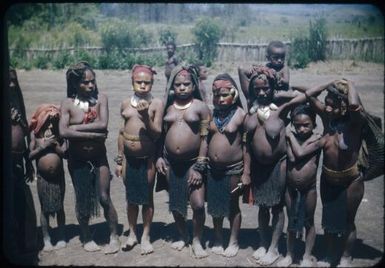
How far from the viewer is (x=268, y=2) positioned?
4.13 meters

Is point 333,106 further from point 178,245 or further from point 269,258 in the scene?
point 178,245

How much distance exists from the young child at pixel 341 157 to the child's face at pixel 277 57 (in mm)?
1699

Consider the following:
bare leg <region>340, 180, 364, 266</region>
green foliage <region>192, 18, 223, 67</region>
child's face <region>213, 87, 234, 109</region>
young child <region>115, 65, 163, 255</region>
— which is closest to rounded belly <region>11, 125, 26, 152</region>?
young child <region>115, 65, 163, 255</region>

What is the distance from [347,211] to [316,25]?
21180mm

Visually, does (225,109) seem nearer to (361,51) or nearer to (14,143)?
(14,143)

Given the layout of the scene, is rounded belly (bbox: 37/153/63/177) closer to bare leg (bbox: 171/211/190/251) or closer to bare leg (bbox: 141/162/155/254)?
bare leg (bbox: 141/162/155/254)

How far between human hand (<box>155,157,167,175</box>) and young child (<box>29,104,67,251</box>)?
108 cm

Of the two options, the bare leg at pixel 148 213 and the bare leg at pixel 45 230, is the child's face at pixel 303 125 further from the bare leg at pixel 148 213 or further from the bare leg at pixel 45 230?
the bare leg at pixel 45 230

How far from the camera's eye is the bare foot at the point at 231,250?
4.97 metres

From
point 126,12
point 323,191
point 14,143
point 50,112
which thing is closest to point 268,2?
point 323,191

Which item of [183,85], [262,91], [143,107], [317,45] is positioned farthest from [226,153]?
[317,45]

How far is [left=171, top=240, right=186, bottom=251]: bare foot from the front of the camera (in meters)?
5.16

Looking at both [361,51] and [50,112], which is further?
[361,51]

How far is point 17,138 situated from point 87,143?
0.75m
